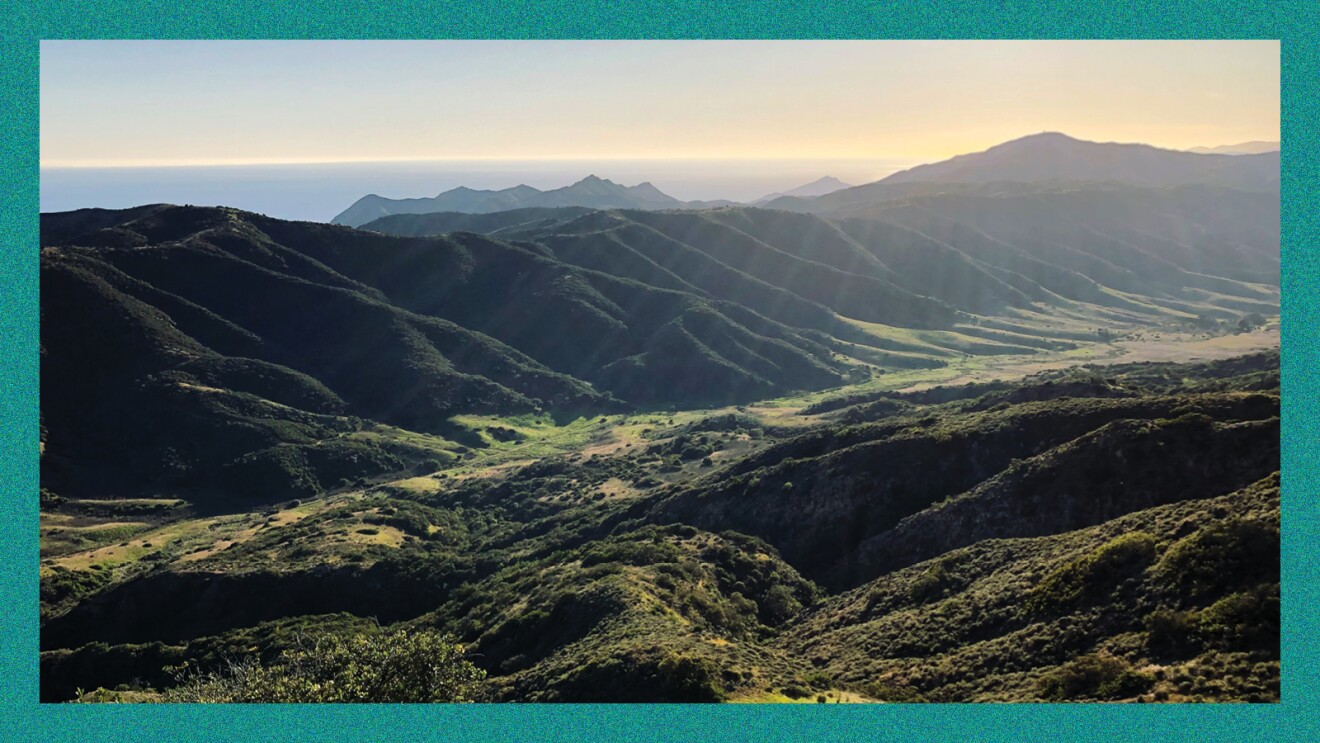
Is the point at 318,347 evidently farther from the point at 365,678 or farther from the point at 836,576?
the point at 365,678

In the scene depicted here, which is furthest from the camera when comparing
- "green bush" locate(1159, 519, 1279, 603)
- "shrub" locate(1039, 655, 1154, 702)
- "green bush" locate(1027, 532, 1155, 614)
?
"green bush" locate(1027, 532, 1155, 614)

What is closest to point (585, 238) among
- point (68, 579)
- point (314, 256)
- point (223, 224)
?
point (314, 256)

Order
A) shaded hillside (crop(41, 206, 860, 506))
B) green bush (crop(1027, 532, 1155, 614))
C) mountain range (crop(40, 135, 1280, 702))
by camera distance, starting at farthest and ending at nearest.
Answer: shaded hillside (crop(41, 206, 860, 506)) → mountain range (crop(40, 135, 1280, 702)) → green bush (crop(1027, 532, 1155, 614))

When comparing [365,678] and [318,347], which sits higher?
[318,347]

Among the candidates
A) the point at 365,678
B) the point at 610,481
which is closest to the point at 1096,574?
the point at 365,678

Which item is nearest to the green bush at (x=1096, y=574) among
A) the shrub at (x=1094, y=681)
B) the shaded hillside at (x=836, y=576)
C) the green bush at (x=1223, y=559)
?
the shaded hillside at (x=836, y=576)

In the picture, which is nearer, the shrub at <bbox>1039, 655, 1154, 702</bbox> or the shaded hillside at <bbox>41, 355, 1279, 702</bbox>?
the shrub at <bbox>1039, 655, 1154, 702</bbox>

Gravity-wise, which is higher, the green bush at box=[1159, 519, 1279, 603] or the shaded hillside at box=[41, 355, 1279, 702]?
the green bush at box=[1159, 519, 1279, 603]

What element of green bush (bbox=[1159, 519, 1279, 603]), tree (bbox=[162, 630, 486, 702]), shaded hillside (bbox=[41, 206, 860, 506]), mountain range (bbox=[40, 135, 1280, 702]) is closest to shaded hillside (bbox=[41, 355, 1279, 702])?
green bush (bbox=[1159, 519, 1279, 603])

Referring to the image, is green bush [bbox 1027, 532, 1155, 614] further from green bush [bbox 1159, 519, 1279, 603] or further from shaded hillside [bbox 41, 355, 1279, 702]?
green bush [bbox 1159, 519, 1279, 603]

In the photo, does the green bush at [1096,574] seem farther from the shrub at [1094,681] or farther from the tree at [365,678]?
the tree at [365,678]
